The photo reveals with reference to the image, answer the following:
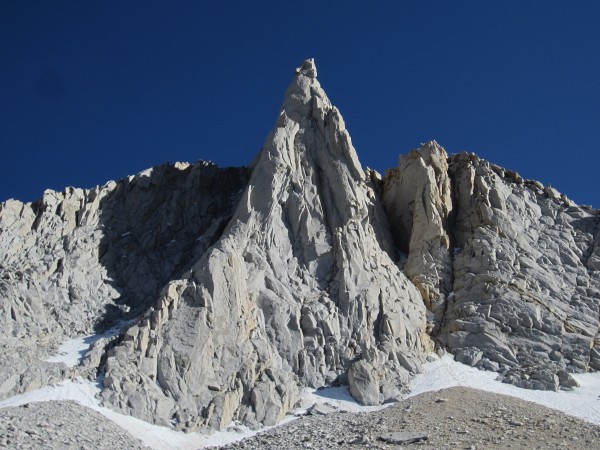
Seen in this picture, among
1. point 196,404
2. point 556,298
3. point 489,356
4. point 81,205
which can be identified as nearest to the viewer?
point 196,404

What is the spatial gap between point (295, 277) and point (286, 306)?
9.68 feet

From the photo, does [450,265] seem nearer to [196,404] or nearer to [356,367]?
[356,367]

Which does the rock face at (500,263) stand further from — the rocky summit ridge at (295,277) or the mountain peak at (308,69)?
the mountain peak at (308,69)

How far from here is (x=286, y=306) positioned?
49875 millimetres

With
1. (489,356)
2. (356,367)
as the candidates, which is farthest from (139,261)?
(489,356)

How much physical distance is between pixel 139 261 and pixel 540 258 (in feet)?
88.0

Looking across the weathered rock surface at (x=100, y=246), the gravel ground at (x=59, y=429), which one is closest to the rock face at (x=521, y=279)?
the weathered rock surface at (x=100, y=246)

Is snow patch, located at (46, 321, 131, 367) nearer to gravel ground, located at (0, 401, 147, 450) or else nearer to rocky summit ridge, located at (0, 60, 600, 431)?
rocky summit ridge, located at (0, 60, 600, 431)

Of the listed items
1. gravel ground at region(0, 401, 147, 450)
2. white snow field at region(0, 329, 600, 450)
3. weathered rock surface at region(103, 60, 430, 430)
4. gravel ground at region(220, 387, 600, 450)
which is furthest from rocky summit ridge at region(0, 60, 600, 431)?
gravel ground at region(220, 387, 600, 450)

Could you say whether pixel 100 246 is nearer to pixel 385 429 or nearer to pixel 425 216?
pixel 425 216

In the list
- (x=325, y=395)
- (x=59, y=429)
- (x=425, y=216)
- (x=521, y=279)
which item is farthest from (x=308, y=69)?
(x=59, y=429)

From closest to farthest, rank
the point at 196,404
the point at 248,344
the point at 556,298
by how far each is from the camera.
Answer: the point at 196,404, the point at 248,344, the point at 556,298

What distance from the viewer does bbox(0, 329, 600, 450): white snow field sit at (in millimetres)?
39469

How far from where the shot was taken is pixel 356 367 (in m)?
46.5
